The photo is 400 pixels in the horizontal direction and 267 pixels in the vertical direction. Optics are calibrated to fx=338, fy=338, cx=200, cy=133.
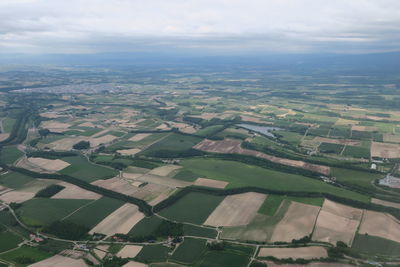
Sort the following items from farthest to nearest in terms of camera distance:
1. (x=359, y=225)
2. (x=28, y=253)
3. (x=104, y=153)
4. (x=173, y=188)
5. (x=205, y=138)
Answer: (x=205, y=138), (x=104, y=153), (x=173, y=188), (x=359, y=225), (x=28, y=253)

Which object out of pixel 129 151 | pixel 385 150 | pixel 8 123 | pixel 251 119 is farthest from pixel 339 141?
pixel 8 123

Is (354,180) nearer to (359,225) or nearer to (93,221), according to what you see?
(359,225)

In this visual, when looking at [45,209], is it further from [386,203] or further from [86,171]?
[386,203]

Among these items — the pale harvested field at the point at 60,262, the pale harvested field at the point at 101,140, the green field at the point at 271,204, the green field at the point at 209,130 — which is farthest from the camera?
the green field at the point at 209,130

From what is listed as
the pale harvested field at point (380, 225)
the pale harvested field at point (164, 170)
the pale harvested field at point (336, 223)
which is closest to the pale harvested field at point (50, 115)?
the pale harvested field at point (164, 170)

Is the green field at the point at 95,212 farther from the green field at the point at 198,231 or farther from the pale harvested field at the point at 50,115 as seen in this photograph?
the pale harvested field at the point at 50,115

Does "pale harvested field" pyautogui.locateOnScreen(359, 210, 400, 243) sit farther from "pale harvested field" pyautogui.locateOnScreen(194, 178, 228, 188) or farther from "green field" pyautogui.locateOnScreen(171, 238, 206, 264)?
"pale harvested field" pyautogui.locateOnScreen(194, 178, 228, 188)

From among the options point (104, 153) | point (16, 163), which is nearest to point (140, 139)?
point (104, 153)

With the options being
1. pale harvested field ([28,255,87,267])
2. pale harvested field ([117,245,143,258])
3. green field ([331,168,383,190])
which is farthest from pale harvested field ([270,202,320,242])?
pale harvested field ([28,255,87,267])
